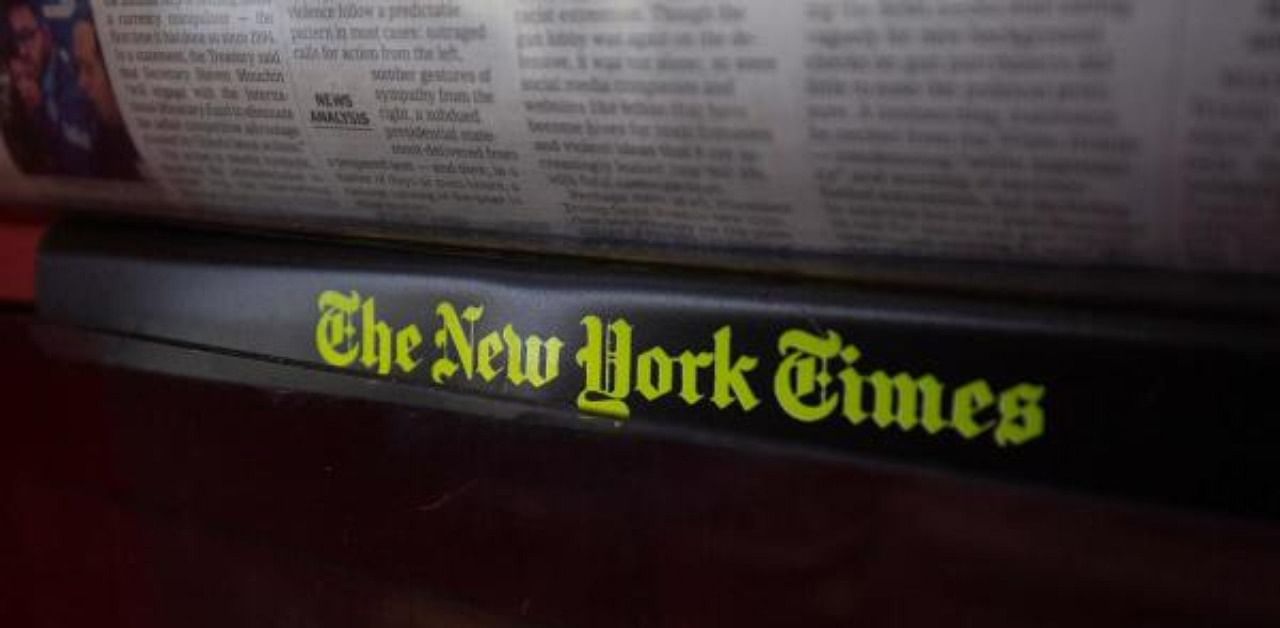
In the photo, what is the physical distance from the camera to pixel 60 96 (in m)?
0.48

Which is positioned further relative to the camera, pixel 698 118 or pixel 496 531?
pixel 496 531

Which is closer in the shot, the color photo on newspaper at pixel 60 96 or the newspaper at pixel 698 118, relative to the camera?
the newspaper at pixel 698 118

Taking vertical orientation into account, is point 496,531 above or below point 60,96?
below

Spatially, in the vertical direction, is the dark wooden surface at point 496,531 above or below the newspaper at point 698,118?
below

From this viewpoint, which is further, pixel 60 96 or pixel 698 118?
pixel 60 96

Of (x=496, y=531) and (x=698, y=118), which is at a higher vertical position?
(x=698, y=118)

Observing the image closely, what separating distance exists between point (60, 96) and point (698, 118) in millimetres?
257

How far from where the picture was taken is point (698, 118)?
368 mm

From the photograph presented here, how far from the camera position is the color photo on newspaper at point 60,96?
465mm

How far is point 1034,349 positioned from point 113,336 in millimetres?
357

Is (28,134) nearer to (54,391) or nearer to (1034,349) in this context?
(54,391)

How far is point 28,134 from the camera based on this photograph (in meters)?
0.50

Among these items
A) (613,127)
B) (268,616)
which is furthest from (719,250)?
(268,616)

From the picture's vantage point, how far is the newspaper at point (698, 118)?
314 mm
